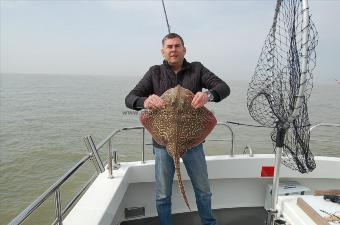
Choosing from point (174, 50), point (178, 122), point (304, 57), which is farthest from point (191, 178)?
point (304, 57)

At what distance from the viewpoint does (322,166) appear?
449 cm

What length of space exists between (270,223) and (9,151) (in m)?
14.6

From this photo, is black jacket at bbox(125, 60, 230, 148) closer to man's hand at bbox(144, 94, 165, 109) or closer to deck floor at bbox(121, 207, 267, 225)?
man's hand at bbox(144, 94, 165, 109)

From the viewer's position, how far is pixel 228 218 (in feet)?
14.1

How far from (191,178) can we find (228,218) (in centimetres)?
137

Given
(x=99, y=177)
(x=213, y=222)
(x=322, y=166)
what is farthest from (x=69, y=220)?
(x=322, y=166)

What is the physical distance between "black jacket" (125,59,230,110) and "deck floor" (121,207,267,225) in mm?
1891

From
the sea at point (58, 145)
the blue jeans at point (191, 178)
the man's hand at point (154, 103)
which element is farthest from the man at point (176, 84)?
the sea at point (58, 145)

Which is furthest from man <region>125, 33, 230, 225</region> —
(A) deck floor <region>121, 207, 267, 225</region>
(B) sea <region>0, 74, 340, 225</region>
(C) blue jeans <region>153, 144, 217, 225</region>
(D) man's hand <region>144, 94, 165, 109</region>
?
(B) sea <region>0, 74, 340, 225</region>

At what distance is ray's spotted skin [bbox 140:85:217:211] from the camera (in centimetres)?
263

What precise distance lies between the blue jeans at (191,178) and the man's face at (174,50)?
0.90 meters

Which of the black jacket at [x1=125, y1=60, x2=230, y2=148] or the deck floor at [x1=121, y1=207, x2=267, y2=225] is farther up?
the black jacket at [x1=125, y1=60, x2=230, y2=148]

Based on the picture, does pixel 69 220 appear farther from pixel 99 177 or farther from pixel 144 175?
pixel 144 175

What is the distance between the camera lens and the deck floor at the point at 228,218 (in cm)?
417
